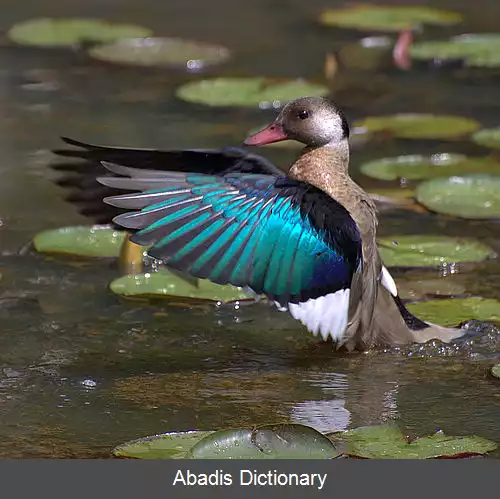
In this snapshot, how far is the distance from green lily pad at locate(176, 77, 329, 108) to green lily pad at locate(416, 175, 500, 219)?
1828 mm

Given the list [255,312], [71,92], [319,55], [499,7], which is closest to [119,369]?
[255,312]

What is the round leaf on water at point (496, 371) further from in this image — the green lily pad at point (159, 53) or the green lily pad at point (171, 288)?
the green lily pad at point (159, 53)

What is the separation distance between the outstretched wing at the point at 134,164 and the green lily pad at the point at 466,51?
4.41m

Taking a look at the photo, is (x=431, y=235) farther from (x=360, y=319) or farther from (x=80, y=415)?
(x=80, y=415)

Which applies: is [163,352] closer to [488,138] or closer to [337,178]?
[337,178]

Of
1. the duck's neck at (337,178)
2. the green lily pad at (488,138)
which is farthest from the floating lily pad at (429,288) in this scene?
the green lily pad at (488,138)

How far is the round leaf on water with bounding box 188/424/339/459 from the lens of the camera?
4.66 meters

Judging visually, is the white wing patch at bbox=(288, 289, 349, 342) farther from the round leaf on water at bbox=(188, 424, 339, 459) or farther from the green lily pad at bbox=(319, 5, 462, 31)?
the green lily pad at bbox=(319, 5, 462, 31)

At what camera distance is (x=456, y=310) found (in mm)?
6094

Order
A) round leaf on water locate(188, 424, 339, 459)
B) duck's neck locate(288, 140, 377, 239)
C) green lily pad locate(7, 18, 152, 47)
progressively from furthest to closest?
green lily pad locate(7, 18, 152, 47), duck's neck locate(288, 140, 377, 239), round leaf on water locate(188, 424, 339, 459)

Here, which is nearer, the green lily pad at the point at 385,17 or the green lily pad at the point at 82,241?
the green lily pad at the point at 82,241

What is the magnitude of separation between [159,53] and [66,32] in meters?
0.82

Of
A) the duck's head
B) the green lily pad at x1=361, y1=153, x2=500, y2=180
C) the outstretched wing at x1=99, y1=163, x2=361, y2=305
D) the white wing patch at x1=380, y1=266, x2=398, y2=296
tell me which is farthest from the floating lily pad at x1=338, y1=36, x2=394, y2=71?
the outstretched wing at x1=99, y1=163, x2=361, y2=305

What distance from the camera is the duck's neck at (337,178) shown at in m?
5.80
